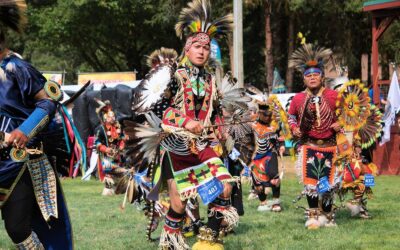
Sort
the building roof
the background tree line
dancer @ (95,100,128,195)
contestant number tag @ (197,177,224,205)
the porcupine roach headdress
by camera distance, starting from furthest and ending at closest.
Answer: the background tree line → the building roof → dancer @ (95,100,128,195) → the porcupine roach headdress → contestant number tag @ (197,177,224,205)

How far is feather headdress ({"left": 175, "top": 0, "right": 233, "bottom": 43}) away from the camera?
605 cm

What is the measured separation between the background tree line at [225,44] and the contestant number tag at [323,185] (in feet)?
51.8

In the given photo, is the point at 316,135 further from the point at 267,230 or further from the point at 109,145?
the point at 109,145

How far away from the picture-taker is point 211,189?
565 centimetres

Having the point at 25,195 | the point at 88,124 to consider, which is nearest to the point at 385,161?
the point at 88,124

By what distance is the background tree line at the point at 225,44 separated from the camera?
24.9 meters

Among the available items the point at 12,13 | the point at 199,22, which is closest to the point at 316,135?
the point at 199,22

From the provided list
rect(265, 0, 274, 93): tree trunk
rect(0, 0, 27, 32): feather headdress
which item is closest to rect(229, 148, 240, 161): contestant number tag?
rect(0, 0, 27, 32): feather headdress

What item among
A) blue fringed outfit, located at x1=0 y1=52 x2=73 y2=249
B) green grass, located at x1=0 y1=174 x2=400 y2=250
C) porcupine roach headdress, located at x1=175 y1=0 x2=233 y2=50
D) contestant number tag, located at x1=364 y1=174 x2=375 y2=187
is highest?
porcupine roach headdress, located at x1=175 y1=0 x2=233 y2=50

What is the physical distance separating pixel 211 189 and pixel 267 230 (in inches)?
92.0

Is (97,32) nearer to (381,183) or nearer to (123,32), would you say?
(123,32)

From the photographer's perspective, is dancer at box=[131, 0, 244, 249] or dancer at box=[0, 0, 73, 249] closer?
dancer at box=[0, 0, 73, 249]

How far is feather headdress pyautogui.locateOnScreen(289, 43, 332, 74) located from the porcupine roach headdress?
2.05 metres

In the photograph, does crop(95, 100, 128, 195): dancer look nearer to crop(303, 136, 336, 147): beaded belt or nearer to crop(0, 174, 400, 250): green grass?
crop(0, 174, 400, 250): green grass
